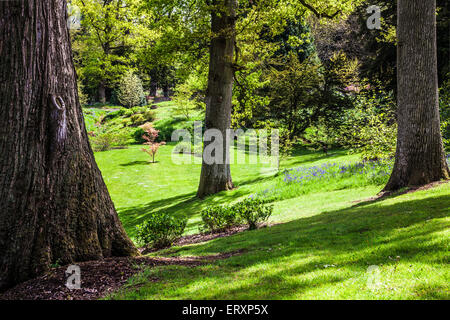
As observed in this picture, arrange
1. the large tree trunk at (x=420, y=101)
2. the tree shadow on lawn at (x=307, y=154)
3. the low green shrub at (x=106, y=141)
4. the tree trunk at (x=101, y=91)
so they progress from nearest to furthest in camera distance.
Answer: the large tree trunk at (x=420, y=101)
the tree shadow on lawn at (x=307, y=154)
the low green shrub at (x=106, y=141)
the tree trunk at (x=101, y=91)

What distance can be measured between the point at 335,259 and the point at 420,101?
577 cm

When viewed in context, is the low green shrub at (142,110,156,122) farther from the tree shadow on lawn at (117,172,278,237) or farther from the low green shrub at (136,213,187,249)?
the low green shrub at (136,213,187,249)

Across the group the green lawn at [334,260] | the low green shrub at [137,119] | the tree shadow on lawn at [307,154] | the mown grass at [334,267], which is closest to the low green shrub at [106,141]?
the low green shrub at [137,119]

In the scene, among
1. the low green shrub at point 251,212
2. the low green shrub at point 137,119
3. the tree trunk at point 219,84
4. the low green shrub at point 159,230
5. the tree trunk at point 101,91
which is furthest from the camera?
the tree trunk at point 101,91

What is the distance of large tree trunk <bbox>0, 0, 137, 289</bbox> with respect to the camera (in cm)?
378

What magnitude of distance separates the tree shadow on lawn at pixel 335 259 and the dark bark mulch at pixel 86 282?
468mm

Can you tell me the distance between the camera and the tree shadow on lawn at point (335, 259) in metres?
3.05

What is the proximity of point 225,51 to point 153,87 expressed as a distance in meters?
39.6

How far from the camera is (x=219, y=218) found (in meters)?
7.98

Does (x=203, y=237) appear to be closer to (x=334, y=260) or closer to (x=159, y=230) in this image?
(x=159, y=230)

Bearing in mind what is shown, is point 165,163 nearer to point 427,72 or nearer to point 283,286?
point 427,72

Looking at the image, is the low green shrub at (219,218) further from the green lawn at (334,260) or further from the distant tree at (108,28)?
the distant tree at (108,28)

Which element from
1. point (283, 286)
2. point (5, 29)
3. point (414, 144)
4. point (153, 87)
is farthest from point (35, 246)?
point (153, 87)
